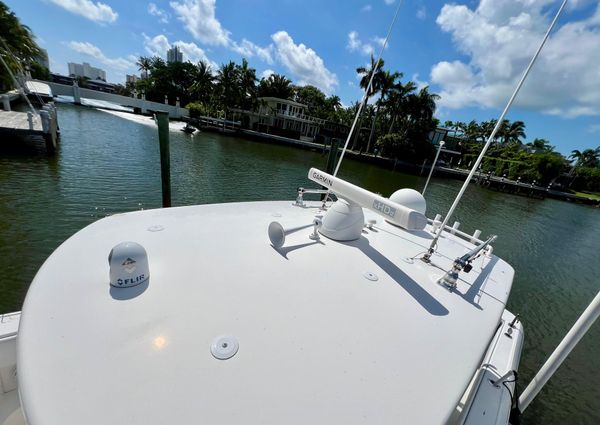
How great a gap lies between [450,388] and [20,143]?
66.4 ft

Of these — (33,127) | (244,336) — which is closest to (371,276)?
(244,336)

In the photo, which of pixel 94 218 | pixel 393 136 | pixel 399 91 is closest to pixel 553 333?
pixel 94 218

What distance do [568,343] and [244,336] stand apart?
8.18ft

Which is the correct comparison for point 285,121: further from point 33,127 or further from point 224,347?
point 224,347

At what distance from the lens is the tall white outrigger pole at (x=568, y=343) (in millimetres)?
1865

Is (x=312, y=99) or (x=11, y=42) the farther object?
(x=312, y=99)

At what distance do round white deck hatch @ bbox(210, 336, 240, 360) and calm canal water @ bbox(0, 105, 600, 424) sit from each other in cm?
535

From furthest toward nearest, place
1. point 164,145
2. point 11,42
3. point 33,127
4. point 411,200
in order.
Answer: point 11,42 < point 33,127 < point 164,145 < point 411,200

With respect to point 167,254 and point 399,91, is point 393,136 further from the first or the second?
point 167,254

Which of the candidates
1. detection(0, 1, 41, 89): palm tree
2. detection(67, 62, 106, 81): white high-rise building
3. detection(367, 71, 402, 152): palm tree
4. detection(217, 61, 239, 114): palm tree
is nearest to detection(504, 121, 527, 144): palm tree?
detection(367, 71, 402, 152): palm tree

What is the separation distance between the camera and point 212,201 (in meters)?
10.8

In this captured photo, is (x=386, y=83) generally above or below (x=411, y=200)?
above

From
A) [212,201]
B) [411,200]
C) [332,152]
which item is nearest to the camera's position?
[411,200]

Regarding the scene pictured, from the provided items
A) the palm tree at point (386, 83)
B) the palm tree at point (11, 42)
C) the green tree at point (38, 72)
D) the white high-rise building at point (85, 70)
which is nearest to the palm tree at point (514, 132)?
the palm tree at point (386, 83)
